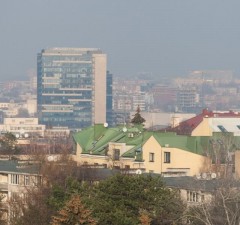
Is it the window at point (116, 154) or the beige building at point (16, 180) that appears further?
the window at point (116, 154)

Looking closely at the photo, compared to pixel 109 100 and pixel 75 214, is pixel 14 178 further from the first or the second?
pixel 109 100

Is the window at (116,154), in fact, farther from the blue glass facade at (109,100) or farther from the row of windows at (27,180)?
the blue glass facade at (109,100)

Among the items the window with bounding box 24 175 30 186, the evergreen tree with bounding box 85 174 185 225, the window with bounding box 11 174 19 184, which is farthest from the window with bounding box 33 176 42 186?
the evergreen tree with bounding box 85 174 185 225

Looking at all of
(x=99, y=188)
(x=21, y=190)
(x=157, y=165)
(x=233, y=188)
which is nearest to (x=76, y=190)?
(x=99, y=188)

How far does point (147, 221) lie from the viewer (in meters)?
24.0

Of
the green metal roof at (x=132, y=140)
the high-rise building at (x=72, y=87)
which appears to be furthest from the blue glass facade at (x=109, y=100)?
the green metal roof at (x=132, y=140)

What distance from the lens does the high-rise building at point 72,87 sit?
17293cm

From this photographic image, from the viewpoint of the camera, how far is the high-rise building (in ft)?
567

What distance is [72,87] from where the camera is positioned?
184000mm

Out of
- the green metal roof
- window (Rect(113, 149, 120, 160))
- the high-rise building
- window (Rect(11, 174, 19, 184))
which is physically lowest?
window (Rect(11, 174, 19, 184))

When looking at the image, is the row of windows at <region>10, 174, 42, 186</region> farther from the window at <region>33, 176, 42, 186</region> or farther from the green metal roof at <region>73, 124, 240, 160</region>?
the green metal roof at <region>73, 124, 240, 160</region>

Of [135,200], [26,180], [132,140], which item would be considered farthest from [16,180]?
[135,200]

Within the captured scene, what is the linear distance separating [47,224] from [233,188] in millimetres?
3165

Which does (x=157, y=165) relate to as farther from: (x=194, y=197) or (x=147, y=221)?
(x=147, y=221)
